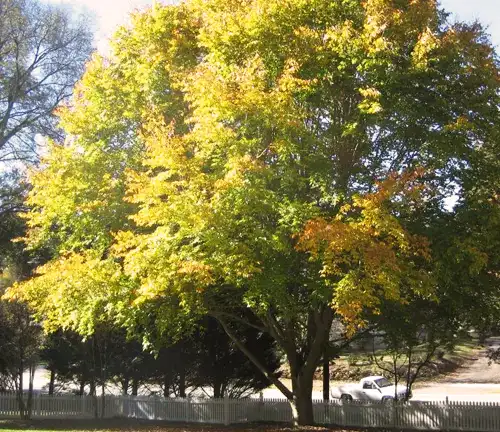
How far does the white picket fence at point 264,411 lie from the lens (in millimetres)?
18281

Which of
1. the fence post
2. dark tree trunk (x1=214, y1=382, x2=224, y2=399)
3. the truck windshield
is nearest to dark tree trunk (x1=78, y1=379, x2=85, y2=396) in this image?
dark tree trunk (x1=214, y1=382, x2=224, y2=399)

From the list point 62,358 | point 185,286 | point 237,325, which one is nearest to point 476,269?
point 185,286

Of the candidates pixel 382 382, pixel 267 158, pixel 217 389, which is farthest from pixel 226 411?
pixel 267 158

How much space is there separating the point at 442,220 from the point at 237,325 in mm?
9899

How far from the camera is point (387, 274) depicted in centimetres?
1016

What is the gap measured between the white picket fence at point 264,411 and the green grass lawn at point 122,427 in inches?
32.7

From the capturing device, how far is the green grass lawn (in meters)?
17.7

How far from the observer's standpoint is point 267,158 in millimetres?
12773

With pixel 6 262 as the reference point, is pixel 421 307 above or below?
below

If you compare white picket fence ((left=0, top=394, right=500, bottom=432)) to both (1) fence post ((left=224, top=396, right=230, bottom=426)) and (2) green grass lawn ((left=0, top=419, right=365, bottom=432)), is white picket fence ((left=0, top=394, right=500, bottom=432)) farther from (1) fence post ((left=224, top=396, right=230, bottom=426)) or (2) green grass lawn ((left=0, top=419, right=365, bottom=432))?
(2) green grass lawn ((left=0, top=419, right=365, bottom=432))

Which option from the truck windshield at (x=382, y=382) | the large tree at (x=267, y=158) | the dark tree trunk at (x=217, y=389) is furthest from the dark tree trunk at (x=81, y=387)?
the truck windshield at (x=382, y=382)

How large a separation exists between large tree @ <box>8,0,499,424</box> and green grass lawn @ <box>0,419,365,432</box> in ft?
15.5

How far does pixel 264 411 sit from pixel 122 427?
4.72 meters

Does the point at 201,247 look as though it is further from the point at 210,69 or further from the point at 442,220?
the point at 442,220
